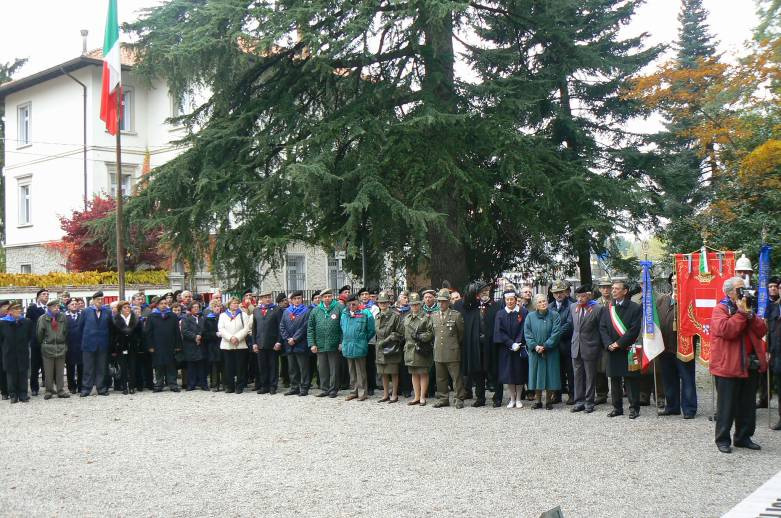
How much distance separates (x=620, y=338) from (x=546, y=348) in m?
1.24

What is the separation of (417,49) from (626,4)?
9832 millimetres

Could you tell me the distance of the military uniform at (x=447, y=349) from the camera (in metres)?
13.0

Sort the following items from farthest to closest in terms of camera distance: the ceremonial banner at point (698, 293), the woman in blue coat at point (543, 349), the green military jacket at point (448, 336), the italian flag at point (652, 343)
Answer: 1. the green military jacket at point (448, 336)
2. the woman in blue coat at point (543, 349)
3. the italian flag at point (652, 343)
4. the ceremonial banner at point (698, 293)

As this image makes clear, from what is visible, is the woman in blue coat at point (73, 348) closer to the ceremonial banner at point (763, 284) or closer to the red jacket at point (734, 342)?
the red jacket at point (734, 342)

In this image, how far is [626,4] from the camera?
23.9m

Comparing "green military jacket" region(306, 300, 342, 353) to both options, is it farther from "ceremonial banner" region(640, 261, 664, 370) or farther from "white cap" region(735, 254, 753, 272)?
"white cap" region(735, 254, 753, 272)

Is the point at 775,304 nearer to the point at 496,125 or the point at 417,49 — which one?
the point at 496,125

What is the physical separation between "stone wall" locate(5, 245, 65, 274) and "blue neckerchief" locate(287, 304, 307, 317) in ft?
79.1

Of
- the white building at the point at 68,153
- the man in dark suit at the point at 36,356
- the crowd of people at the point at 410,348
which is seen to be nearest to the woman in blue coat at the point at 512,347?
the crowd of people at the point at 410,348

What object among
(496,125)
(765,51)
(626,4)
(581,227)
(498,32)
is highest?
(626,4)

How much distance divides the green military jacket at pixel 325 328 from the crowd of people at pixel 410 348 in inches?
0.9

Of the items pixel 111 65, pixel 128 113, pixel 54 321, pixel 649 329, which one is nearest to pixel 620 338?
pixel 649 329

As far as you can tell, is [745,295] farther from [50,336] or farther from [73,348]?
[73,348]

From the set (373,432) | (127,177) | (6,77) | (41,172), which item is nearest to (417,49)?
(373,432)
